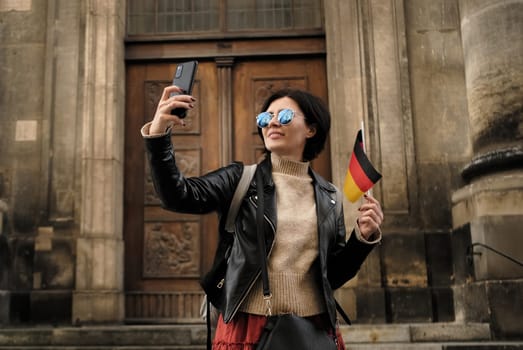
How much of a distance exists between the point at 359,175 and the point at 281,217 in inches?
13.3

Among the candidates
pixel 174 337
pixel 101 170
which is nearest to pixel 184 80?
pixel 174 337

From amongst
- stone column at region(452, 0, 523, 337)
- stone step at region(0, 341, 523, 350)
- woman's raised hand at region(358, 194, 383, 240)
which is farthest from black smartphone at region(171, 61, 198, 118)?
stone column at region(452, 0, 523, 337)

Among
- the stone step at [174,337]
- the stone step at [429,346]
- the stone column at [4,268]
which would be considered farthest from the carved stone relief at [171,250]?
the stone step at [429,346]

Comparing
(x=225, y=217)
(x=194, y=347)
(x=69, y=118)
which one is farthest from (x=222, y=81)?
(x=225, y=217)

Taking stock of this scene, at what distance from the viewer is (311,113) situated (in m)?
2.50

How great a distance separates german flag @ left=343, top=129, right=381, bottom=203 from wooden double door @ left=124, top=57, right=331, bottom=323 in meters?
5.96

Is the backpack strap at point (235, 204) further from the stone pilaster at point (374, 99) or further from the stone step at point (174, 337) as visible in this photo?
the stone pilaster at point (374, 99)

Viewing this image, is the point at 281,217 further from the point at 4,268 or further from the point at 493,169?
the point at 4,268

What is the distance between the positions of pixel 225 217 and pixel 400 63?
20.5 feet

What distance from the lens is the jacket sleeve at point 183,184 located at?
2119 millimetres

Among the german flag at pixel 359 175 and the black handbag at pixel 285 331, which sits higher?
the german flag at pixel 359 175

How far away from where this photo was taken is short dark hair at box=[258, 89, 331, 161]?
2.49 metres

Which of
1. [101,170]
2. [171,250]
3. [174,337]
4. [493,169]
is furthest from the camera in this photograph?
[171,250]

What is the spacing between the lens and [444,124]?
8016 mm
